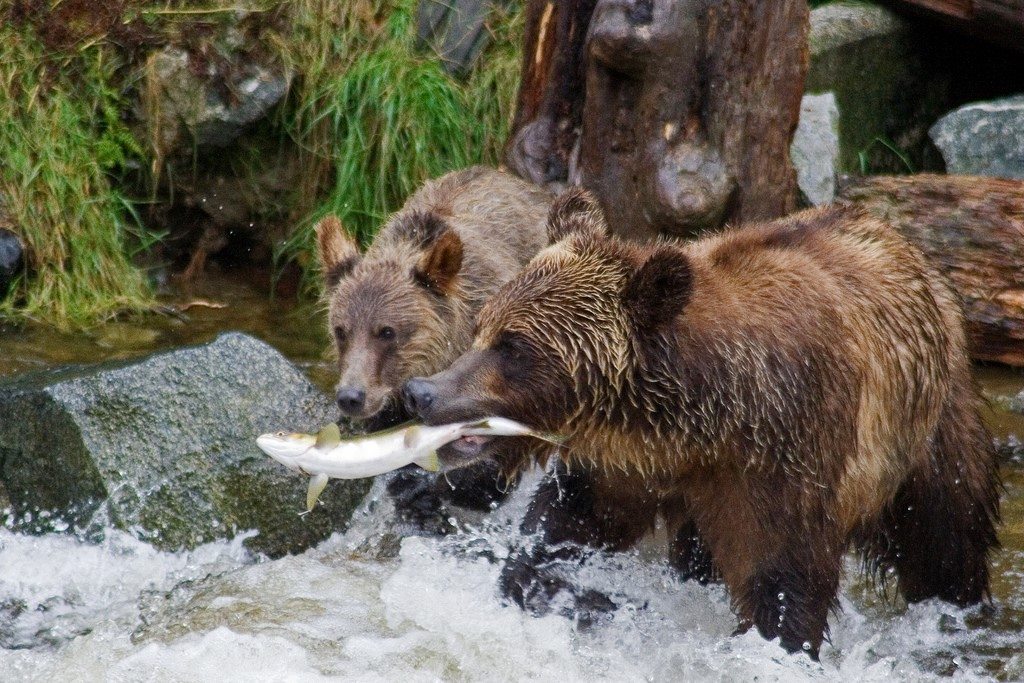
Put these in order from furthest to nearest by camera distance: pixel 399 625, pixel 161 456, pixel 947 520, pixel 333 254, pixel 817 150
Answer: pixel 817 150 → pixel 333 254 → pixel 161 456 → pixel 399 625 → pixel 947 520

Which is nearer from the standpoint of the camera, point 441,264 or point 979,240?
point 441,264

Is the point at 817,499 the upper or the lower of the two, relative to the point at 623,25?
lower

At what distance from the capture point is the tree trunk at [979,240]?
7.36m

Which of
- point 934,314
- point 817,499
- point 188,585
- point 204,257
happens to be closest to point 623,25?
point 934,314

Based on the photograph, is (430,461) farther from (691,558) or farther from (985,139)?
(985,139)

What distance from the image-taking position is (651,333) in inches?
166

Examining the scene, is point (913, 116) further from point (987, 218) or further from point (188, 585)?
point (188, 585)

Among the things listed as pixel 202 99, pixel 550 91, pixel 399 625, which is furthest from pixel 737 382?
pixel 202 99

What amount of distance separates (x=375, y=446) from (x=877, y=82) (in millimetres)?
6507

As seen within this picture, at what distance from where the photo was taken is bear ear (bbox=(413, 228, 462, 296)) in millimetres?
6109

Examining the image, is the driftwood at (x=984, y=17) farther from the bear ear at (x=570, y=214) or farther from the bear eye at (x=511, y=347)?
the bear eye at (x=511, y=347)

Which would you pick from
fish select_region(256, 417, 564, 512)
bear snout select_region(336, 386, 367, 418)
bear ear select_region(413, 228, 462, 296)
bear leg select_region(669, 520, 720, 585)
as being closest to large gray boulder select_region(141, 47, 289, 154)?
bear ear select_region(413, 228, 462, 296)

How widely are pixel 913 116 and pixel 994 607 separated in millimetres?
5263

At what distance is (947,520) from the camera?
495 centimetres
